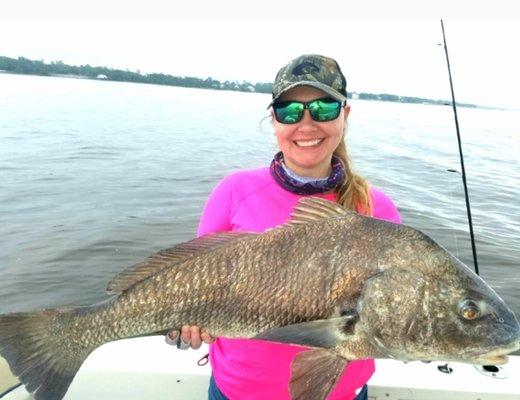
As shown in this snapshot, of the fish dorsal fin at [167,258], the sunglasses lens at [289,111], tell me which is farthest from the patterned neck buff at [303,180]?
the fish dorsal fin at [167,258]

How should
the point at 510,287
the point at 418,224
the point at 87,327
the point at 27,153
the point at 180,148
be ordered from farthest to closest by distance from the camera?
the point at 180,148
the point at 27,153
the point at 418,224
the point at 510,287
the point at 87,327

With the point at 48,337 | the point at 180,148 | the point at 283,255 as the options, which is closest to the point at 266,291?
the point at 283,255

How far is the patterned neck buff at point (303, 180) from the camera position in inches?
122

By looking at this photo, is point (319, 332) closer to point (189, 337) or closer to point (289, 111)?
point (189, 337)

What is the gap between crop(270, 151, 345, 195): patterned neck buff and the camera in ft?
10.2

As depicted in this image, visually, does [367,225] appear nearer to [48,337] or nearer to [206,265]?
[206,265]

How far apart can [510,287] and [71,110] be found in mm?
37265

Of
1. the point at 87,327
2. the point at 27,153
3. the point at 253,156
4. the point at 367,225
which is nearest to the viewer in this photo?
the point at 367,225

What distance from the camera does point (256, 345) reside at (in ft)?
9.44

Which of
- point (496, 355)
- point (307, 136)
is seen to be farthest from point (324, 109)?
point (496, 355)

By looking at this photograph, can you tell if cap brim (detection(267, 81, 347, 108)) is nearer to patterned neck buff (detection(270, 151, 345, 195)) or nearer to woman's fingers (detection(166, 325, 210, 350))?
patterned neck buff (detection(270, 151, 345, 195))

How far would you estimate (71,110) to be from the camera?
1537 inches

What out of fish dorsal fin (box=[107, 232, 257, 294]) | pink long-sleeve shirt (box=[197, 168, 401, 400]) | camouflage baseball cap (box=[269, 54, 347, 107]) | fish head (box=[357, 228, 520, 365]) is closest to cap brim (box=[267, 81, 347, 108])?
camouflage baseball cap (box=[269, 54, 347, 107])

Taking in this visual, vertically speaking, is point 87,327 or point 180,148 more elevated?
point 87,327
